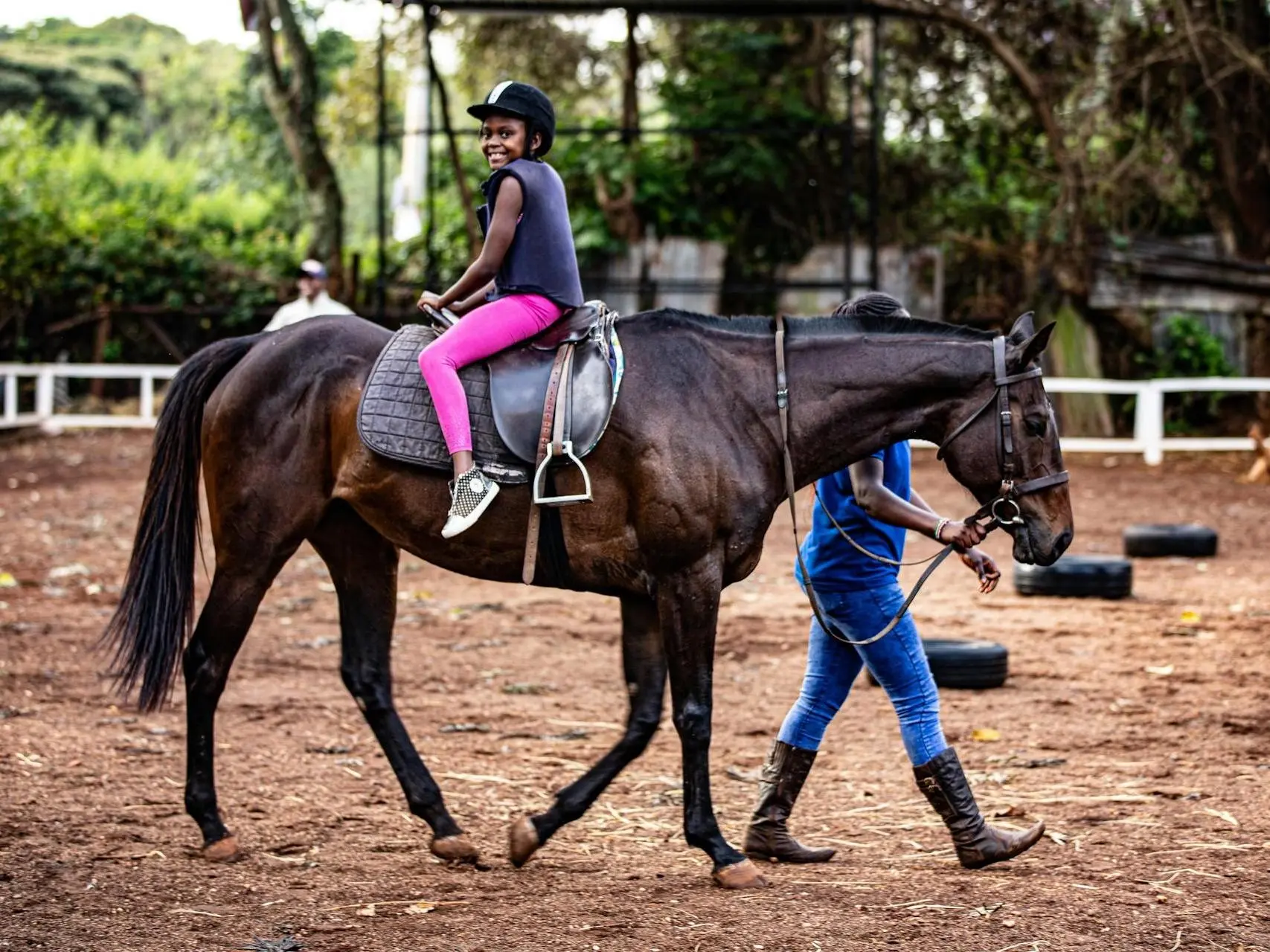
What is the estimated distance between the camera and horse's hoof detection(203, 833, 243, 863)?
479 centimetres

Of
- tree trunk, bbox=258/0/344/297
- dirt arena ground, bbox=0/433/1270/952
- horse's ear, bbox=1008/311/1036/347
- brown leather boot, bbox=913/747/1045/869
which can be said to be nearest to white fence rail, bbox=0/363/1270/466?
tree trunk, bbox=258/0/344/297

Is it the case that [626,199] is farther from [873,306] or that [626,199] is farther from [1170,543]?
[873,306]

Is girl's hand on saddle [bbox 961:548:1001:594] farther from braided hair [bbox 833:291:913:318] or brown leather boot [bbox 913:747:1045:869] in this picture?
braided hair [bbox 833:291:913:318]

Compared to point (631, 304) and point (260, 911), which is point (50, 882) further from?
point (631, 304)

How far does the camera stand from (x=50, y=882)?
4.48m


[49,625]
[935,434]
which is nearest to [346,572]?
[935,434]

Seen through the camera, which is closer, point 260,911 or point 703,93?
point 260,911

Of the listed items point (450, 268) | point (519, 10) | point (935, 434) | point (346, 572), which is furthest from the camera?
point (450, 268)

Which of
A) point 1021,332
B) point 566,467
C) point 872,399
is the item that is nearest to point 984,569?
point 872,399

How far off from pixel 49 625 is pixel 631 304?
1153 centimetres

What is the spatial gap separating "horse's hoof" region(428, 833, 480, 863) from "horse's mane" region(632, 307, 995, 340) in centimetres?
192

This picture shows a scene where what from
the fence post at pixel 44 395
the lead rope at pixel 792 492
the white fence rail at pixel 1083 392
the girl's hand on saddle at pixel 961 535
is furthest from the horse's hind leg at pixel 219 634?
the fence post at pixel 44 395

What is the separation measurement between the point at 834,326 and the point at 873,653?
1142 millimetres

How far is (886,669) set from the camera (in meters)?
4.84
